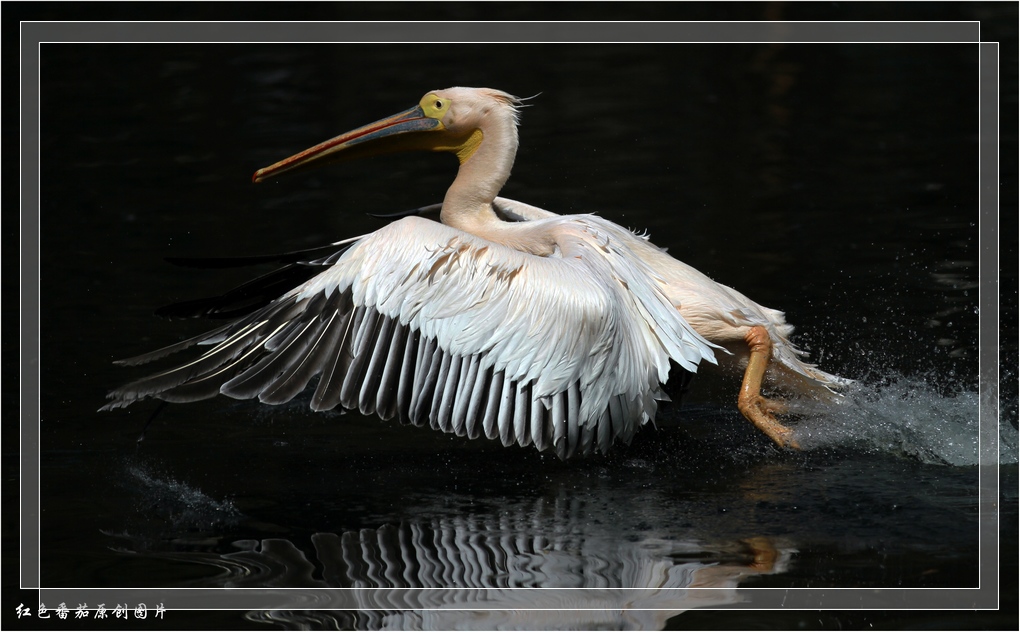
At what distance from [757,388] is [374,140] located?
173cm

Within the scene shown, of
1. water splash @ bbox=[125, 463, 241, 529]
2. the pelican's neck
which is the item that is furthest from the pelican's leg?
water splash @ bbox=[125, 463, 241, 529]

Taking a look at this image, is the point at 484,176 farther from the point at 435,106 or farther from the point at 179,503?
the point at 179,503

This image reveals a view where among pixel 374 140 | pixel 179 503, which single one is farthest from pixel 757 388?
pixel 179 503

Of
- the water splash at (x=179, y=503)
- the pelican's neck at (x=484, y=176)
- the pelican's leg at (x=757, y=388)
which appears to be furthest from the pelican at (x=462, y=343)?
the pelican's neck at (x=484, y=176)

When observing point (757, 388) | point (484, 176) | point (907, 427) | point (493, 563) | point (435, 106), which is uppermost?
point (435, 106)

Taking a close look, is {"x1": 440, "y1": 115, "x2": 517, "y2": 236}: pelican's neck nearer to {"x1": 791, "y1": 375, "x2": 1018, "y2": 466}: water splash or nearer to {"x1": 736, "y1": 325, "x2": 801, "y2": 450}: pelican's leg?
{"x1": 736, "y1": 325, "x2": 801, "y2": 450}: pelican's leg

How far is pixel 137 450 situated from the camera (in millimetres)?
4711

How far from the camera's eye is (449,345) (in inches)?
156

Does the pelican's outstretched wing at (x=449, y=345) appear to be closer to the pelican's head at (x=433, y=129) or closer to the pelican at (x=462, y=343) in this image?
the pelican at (x=462, y=343)

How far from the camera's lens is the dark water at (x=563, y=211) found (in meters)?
3.74

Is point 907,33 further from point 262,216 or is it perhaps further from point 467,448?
point 467,448

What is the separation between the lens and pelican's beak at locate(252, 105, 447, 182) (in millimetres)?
4785

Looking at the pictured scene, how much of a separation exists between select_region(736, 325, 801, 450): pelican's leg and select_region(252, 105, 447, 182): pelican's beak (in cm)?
144

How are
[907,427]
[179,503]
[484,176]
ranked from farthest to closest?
1. [484,176]
2. [907,427]
3. [179,503]
